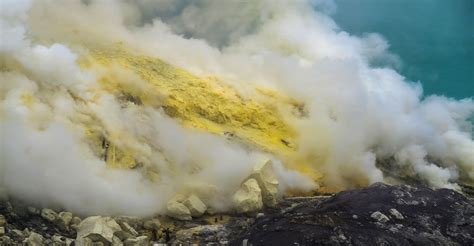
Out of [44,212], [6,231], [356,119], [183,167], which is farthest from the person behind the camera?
[356,119]

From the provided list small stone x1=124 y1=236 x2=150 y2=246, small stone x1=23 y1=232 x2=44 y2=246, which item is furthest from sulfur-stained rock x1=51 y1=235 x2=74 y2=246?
small stone x1=124 y1=236 x2=150 y2=246

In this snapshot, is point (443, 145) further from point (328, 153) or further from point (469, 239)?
point (469, 239)

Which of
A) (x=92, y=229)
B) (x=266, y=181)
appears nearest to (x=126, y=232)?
(x=92, y=229)

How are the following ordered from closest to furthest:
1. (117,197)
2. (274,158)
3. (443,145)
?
(117,197), (274,158), (443,145)

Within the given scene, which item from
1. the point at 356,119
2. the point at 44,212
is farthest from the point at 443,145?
the point at 44,212

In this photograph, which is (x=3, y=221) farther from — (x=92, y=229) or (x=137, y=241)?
(x=137, y=241)

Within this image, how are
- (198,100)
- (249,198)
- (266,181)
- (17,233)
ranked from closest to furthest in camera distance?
(17,233)
(249,198)
(266,181)
(198,100)
